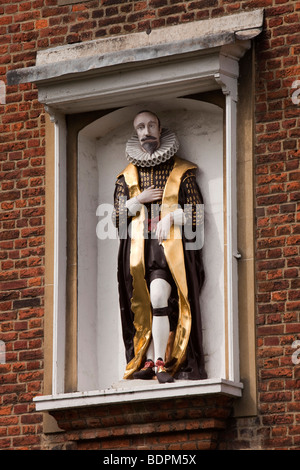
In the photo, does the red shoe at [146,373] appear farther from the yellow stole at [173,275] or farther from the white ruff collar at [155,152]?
the white ruff collar at [155,152]

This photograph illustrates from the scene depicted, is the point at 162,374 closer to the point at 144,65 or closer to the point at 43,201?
the point at 43,201

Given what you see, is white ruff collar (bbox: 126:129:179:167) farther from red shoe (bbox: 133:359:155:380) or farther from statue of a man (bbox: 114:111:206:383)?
red shoe (bbox: 133:359:155:380)

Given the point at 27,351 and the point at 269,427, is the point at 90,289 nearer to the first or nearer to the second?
the point at 27,351

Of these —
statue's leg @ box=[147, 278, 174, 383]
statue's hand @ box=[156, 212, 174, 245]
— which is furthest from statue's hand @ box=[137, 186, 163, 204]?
Answer: statue's leg @ box=[147, 278, 174, 383]

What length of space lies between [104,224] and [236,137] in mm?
1347

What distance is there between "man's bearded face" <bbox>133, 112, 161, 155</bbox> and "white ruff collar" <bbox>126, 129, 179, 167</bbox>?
41 mm

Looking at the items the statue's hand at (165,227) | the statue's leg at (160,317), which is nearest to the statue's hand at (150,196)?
the statue's hand at (165,227)

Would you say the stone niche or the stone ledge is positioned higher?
the stone niche

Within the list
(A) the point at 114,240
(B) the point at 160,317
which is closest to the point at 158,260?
(B) the point at 160,317

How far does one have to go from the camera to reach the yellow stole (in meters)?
13.3

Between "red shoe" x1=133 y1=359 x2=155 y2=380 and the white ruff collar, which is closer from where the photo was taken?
"red shoe" x1=133 y1=359 x2=155 y2=380

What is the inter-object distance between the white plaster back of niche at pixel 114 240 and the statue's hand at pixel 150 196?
350 millimetres

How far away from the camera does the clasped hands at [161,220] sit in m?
13.4

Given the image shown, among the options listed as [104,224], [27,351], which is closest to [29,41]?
[104,224]
